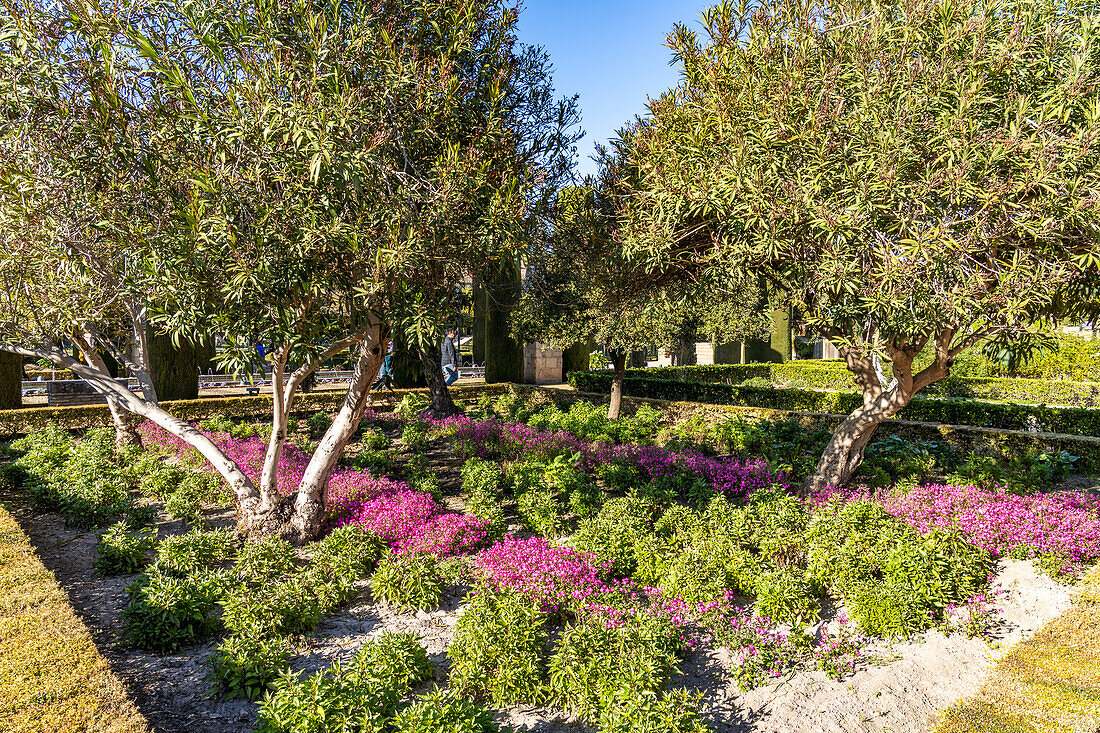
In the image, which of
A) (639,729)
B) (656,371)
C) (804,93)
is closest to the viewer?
(639,729)

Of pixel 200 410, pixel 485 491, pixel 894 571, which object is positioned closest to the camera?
pixel 894 571

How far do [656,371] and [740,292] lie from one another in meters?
12.9

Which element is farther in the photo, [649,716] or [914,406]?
[914,406]

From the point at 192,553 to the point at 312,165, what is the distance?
4253 mm

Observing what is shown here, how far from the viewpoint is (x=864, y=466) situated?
901 centimetres

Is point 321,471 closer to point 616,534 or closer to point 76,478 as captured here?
point 616,534

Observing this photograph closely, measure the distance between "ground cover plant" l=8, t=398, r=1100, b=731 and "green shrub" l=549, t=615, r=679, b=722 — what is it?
0.6 inches

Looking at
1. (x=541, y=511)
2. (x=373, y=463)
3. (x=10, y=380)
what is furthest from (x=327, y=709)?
(x=10, y=380)

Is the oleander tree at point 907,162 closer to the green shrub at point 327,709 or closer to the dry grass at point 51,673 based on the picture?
the green shrub at point 327,709

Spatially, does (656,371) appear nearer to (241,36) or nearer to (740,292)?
(740,292)

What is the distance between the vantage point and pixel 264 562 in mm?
5930

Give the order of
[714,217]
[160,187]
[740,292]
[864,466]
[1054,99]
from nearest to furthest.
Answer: [1054,99]
[160,187]
[714,217]
[740,292]
[864,466]

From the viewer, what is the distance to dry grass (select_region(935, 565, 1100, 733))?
376 cm

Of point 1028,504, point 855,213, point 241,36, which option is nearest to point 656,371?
point 1028,504
